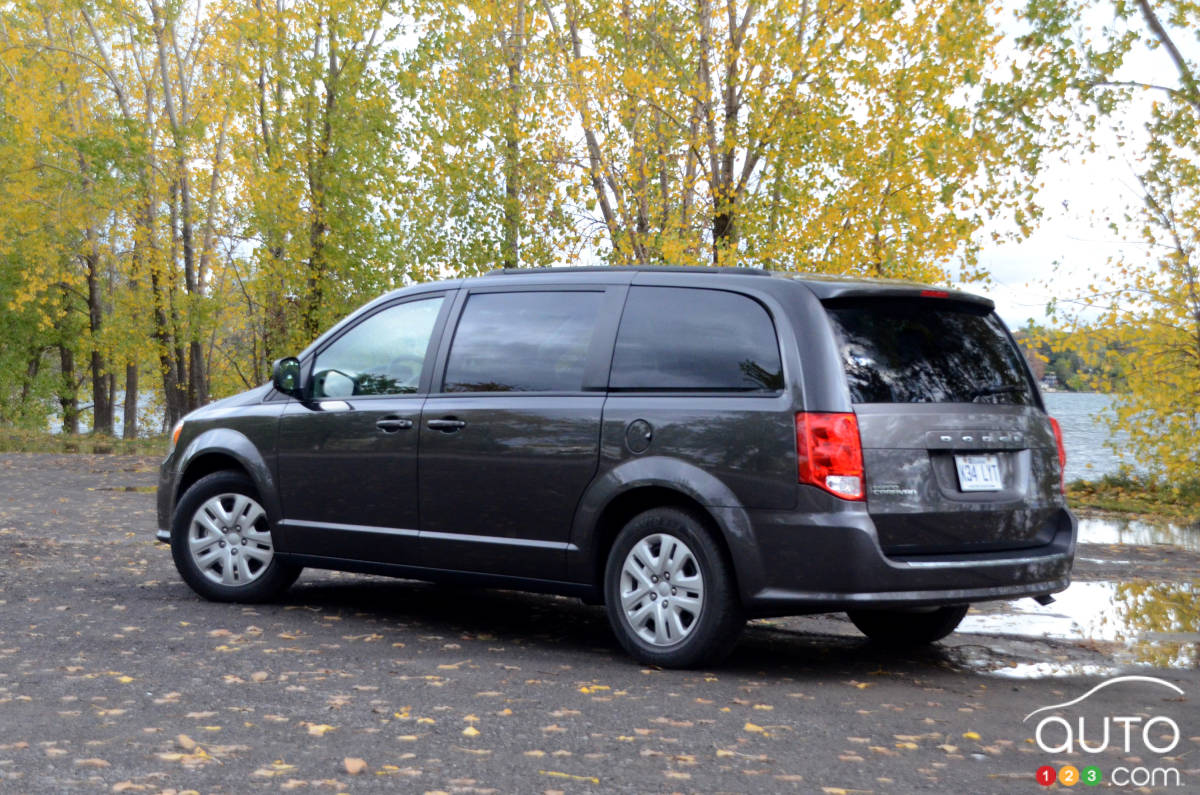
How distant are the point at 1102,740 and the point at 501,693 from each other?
2383mm

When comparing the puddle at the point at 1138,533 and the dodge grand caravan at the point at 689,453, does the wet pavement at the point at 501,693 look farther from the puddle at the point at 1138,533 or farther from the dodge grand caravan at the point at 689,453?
the puddle at the point at 1138,533

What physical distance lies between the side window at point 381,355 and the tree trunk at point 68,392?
142 ft

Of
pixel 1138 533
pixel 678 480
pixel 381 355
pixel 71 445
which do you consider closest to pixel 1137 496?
pixel 1138 533

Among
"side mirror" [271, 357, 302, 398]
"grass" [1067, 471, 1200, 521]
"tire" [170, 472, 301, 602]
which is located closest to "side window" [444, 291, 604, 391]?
"side mirror" [271, 357, 302, 398]

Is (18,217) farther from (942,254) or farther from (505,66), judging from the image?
(942,254)

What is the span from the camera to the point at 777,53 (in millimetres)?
17750

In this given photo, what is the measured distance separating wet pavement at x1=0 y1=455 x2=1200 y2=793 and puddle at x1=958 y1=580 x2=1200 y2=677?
0.03 meters

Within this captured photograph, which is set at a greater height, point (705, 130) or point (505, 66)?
point (505, 66)

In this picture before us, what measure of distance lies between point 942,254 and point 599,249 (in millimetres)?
6353

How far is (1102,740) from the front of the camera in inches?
205

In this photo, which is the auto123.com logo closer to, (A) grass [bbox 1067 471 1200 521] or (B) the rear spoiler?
(B) the rear spoiler

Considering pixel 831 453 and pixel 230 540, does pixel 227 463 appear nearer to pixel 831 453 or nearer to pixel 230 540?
A: pixel 230 540

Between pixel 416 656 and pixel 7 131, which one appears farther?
pixel 7 131

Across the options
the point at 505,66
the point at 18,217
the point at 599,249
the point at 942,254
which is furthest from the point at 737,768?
the point at 18,217
